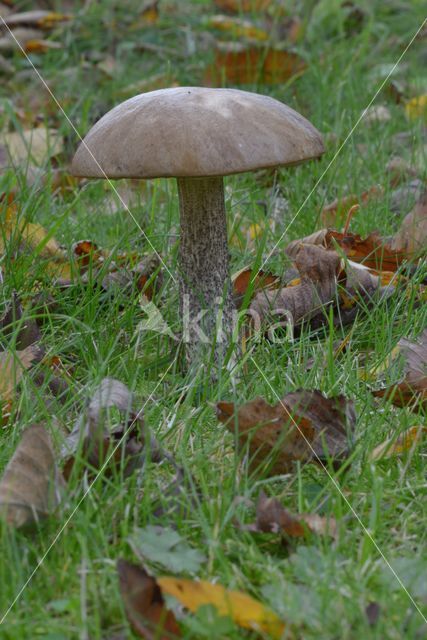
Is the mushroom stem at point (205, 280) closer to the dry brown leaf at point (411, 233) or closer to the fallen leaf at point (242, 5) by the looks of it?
the dry brown leaf at point (411, 233)

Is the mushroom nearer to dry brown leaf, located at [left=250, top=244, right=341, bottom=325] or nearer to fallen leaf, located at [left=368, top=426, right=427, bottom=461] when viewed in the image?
dry brown leaf, located at [left=250, top=244, right=341, bottom=325]

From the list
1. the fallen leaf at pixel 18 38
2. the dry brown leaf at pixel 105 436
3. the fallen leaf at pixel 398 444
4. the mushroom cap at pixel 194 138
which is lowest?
the fallen leaf at pixel 398 444

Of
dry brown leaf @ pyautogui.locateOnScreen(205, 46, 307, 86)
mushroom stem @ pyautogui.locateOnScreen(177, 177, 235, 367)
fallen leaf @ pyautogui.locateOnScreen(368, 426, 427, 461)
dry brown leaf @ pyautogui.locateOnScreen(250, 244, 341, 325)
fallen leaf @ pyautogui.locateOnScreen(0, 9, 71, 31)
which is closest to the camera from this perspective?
fallen leaf @ pyautogui.locateOnScreen(368, 426, 427, 461)

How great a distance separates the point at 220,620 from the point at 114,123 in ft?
3.29

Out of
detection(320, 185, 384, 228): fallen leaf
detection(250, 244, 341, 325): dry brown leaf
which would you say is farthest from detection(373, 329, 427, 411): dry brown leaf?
detection(320, 185, 384, 228): fallen leaf

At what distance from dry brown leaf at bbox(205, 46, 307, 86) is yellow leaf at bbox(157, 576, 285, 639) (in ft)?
9.26

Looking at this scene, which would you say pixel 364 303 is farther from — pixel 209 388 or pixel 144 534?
pixel 144 534

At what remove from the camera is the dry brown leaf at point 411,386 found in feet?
5.53

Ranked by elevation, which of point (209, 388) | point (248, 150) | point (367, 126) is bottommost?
point (209, 388)

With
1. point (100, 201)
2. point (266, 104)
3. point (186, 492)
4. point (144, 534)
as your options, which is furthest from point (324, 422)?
point (100, 201)

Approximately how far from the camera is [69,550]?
124 centimetres

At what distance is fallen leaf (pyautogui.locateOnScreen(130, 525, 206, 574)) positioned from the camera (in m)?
1.21

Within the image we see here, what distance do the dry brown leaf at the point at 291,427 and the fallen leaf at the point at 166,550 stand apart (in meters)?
0.23

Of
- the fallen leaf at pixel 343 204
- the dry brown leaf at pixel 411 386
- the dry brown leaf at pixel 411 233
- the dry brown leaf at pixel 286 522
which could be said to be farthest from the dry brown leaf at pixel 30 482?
the fallen leaf at pixel 343 204
